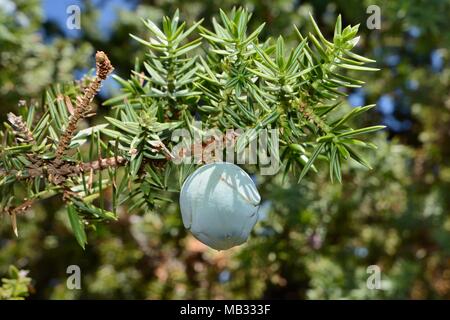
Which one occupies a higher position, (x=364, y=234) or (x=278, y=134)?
(x=278, y=134)

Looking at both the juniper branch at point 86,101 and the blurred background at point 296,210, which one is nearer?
the juniper branch at point 86,101

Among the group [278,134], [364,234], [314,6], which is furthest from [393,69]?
[278,134]

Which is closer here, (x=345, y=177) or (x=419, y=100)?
(x=345, y=177)

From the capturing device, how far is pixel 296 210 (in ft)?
3.93

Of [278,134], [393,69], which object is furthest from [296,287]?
[278,134]

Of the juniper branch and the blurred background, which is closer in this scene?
the juniper branch

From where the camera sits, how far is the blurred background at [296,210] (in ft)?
4.14

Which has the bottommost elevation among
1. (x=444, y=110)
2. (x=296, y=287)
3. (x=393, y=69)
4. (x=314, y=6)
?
(x=296, y=287)

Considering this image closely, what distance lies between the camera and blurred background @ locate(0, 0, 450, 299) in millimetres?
1263

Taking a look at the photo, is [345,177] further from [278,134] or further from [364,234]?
[278,134]

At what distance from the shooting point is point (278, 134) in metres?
0.58
